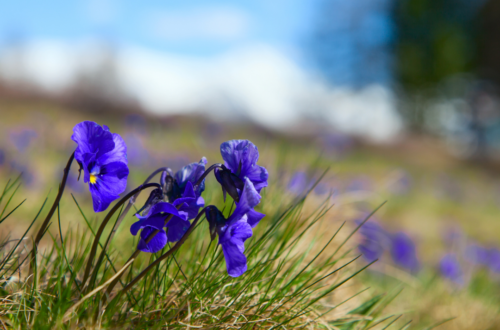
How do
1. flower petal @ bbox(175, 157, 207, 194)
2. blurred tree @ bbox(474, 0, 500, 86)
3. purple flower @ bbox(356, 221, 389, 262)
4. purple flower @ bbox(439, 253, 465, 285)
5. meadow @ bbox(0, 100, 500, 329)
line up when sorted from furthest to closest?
blurred tree @ bbox(474, 0, 500, 86), purple flower @ bbox(439, 253, 465, 285), purple flower @ bbox(356, 221, 389, 262), meadow @ bbox(0, 100, 500, 329), flower petal @ bbox(175, 157, 207, 194)

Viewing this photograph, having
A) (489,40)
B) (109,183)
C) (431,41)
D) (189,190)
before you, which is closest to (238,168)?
(189,190)

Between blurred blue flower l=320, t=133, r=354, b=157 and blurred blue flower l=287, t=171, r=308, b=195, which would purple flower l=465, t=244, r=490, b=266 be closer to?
blurred blue flower l=320, t=133, r=354, b=157

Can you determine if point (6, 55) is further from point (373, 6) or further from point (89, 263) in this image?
point (89, 263)

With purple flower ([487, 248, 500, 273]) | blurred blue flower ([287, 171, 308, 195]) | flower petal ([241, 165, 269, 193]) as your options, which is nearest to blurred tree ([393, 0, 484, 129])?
purple flower ([487, 248, 500, 273])

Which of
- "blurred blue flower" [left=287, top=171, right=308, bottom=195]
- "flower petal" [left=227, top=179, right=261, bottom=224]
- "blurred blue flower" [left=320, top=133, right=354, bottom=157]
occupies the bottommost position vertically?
"blurred blue flower" [left=320, top=133, right=354, bottom=157]

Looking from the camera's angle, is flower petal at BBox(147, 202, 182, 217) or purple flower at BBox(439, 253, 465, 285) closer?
flower petal at BBox(147, 202, 182, 217)

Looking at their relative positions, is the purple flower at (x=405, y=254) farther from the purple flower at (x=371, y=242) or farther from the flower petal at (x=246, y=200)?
the flower petal at (x=246, y=200)

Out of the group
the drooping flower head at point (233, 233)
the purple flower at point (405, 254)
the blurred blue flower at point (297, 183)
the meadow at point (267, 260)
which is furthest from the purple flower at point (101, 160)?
the purple flower at point (405, 254)
